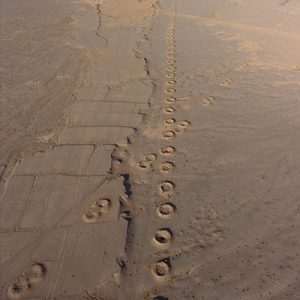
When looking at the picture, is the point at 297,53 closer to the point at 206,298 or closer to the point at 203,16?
the point at 203,16

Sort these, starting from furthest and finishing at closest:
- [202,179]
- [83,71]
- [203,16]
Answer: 1. [203,16]
2. [83,71]
3. [202,179]

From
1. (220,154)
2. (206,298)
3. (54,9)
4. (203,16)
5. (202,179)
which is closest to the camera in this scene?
(206,298)

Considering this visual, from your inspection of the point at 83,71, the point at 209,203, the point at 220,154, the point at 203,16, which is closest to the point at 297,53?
the point at 203,16

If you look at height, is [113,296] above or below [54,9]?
below

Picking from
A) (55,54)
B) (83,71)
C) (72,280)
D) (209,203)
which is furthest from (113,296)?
(55,54)

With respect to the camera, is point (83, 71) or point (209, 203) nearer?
point (209, 203)

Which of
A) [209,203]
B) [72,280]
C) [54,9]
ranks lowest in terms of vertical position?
[72,280]
